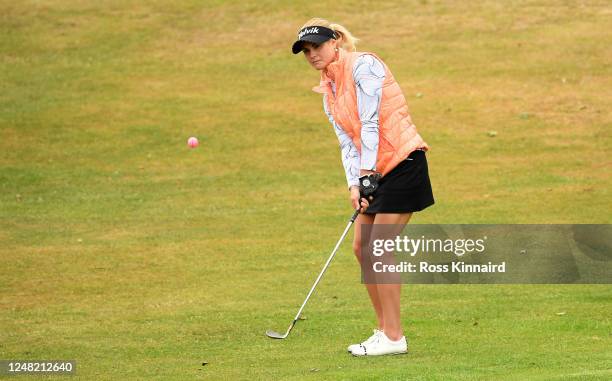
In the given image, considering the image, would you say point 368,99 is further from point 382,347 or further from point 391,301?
point 382,347

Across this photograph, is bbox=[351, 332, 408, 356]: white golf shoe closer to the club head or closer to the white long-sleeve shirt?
the club head

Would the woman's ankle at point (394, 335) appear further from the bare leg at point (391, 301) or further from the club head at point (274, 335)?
the club head at point (274, 335)

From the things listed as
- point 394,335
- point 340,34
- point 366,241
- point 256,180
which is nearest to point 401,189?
point 366,241

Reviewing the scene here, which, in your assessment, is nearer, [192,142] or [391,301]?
[391,301]

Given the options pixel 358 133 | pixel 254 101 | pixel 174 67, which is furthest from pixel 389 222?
pixel 174 67

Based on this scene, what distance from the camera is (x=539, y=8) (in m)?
23.9

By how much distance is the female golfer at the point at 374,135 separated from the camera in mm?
7977

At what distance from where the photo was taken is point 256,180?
17031 millimetres

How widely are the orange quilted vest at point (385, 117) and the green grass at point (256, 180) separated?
140 centimetres

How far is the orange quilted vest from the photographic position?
8.05 m

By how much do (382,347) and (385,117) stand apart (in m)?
1.59

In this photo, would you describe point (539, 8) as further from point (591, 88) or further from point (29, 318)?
point (29, 318)

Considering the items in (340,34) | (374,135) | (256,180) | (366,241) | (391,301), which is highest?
(340,34)

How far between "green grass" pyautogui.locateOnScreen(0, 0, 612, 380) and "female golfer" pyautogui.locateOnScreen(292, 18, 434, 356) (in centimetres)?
97
